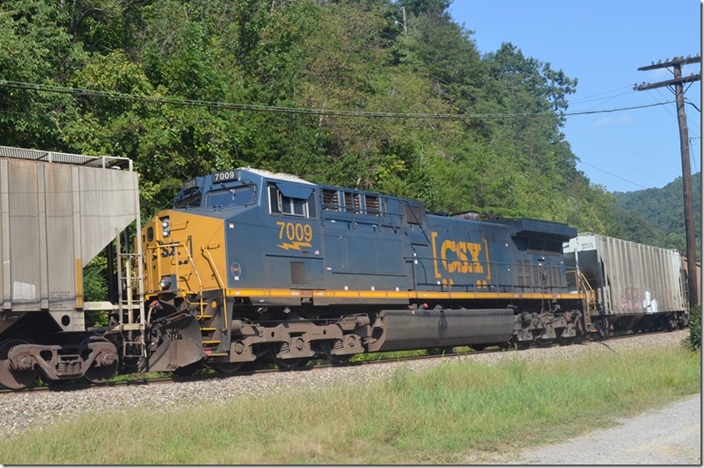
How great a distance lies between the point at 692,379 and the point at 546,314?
10682mm

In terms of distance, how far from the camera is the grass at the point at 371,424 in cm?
778

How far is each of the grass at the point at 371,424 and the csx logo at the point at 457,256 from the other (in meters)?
6.89

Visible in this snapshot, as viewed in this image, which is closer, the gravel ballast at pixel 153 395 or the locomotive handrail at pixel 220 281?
the gravel ballast at pixel 153 395

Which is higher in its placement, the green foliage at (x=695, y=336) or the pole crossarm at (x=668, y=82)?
the pole crossarm at (x=668, y=82)

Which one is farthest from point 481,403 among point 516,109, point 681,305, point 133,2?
point 516,109

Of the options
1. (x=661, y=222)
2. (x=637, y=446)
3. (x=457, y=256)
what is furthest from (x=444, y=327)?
(x=661, y=222)

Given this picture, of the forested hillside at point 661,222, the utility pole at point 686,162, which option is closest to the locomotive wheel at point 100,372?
the utility pole at point 686,162

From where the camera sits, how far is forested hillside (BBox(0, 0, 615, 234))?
1873 centimetres

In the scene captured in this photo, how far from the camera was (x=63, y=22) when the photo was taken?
854 inches

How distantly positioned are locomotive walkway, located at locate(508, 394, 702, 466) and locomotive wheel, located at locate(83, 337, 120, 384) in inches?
293

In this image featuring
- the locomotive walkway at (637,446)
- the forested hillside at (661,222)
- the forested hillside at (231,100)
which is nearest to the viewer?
the locomotive walkway at (637,446)

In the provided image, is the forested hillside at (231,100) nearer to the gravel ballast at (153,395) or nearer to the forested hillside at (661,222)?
the gravel ballast at (153,395)

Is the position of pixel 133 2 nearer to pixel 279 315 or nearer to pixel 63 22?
pixel 63 22

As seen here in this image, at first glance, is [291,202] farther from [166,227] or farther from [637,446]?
[637,446]
